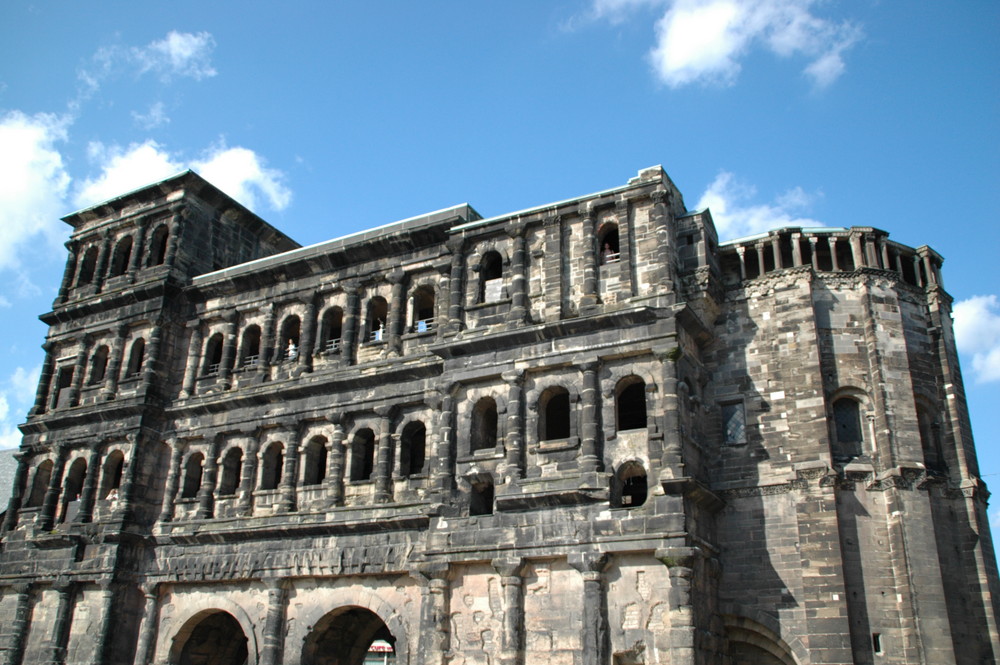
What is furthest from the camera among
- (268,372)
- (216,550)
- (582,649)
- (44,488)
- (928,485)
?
(44,488)

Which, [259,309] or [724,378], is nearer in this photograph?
[724,378]

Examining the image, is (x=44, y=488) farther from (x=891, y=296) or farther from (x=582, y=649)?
(x=891, y=296)

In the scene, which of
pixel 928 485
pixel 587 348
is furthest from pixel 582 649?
pixel 928 485

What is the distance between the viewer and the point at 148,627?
28781 mm

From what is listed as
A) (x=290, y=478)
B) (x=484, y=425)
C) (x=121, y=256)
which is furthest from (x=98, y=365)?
(x=484, y=425)

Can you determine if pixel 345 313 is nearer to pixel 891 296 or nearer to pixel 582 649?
pixel 582 649

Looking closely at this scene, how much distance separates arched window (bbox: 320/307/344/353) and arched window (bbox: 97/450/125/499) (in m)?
8.01

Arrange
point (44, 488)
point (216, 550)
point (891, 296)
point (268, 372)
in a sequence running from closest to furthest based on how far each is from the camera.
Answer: point (891, 296), point (216, 550), point (268, 372), point (44, 488)

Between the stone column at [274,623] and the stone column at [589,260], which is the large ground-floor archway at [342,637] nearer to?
the stone column at [274,623]

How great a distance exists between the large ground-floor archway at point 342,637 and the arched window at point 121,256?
52.7 ft

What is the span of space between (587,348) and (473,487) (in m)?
4.71

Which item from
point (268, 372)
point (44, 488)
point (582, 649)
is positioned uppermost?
point (268, 372)

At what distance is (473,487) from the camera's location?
24609mm

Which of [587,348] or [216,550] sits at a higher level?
[587,348]
